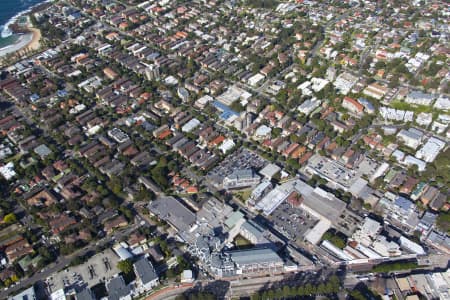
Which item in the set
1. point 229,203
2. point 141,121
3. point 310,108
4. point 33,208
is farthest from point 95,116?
point 310,108

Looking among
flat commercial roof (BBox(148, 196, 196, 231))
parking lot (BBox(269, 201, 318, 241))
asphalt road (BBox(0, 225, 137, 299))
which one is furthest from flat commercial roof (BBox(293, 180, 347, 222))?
asphalt road (BBox(0, 225, 137, 299))

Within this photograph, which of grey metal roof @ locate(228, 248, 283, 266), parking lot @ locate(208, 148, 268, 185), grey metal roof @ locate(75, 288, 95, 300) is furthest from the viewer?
parking lot @ locate(208, 148, 268, 185)

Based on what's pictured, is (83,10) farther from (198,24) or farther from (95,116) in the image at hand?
(95,116)

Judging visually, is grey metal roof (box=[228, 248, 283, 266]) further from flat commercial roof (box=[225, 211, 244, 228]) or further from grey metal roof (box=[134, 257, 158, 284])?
grey metal roof (box=[134, 257, 158, 284])

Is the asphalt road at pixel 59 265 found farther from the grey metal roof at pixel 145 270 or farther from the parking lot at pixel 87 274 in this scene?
the grey metal roof at pixel 145 270

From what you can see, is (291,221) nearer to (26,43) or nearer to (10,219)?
(10,219)
